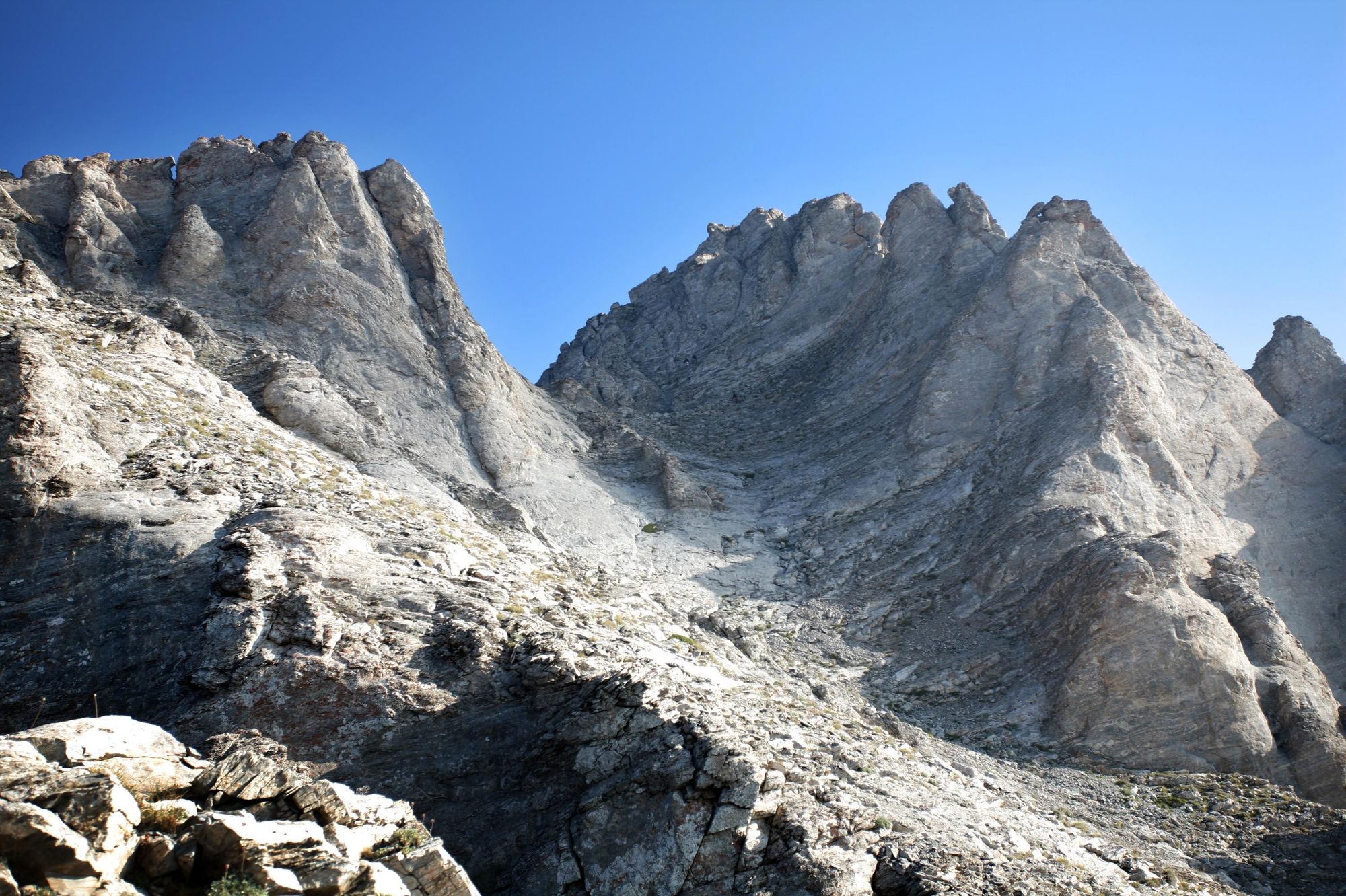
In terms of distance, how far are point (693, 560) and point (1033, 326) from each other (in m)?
23.9

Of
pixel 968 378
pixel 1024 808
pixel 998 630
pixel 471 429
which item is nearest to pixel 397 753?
pixel 1024 808

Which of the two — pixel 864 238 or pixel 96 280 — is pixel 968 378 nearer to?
pixel 864 238

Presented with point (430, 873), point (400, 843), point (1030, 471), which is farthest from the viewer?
point (1030, 471)

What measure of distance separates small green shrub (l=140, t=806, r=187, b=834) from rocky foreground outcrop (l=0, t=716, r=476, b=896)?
16mm

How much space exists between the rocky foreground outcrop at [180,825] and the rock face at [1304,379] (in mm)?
51485

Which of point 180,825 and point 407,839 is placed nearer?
point 180,825

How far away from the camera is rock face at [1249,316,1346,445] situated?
48062mm

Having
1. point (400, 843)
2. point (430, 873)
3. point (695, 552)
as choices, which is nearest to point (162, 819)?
point (400, 843)

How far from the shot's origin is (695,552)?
43.2m

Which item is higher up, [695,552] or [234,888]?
[695,552]

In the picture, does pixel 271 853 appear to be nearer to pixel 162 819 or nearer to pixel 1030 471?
pixel 162 819

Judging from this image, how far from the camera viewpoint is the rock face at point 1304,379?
158 ft

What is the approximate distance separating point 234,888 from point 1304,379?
2296 inches

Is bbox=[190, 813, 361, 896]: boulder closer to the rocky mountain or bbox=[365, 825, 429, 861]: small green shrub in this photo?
the rocky mountain
